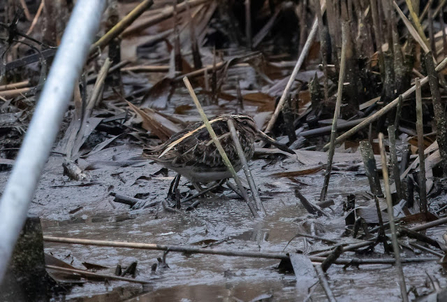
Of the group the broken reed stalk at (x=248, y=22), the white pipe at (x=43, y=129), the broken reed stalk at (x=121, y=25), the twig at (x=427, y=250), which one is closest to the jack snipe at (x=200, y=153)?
the twig at (x=427, y=250)

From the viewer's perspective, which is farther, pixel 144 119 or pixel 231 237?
pixel 144 119

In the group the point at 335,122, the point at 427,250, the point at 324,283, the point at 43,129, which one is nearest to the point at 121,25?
the point at 335,122

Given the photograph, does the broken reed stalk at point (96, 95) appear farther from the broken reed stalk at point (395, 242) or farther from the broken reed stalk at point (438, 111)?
the broken reed stalk at point (395, 242)

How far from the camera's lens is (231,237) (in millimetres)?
3115

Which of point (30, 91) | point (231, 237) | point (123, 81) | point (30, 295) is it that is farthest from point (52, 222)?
point (123, 81)

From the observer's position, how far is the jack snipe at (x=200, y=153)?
3627 mm

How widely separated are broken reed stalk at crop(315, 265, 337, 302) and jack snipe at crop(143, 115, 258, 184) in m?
1.39

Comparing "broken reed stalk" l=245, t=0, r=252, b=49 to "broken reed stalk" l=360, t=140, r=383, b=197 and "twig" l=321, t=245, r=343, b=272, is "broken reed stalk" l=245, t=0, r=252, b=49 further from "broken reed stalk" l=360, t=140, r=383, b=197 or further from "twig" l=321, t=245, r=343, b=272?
"twig" l=321, t=245, r=343, b=272

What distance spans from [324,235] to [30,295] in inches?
52.2

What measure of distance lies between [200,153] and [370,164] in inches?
Result: 35.6

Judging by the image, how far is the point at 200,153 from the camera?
11.9 ft

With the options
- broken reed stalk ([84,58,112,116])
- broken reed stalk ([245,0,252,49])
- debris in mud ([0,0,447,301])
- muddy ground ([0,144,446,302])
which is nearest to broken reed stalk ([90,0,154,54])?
debris in mud ([0,0,447,301])

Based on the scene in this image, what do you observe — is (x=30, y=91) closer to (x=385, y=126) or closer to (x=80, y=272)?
(x=385, y=126)

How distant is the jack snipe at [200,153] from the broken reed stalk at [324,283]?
1.39 metres
